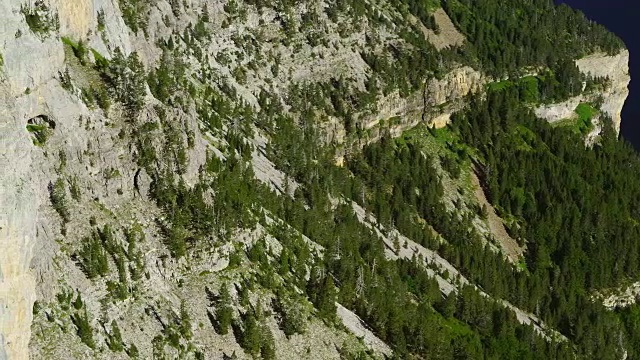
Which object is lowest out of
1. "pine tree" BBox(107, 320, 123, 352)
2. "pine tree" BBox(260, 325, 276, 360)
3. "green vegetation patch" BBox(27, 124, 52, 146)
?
"pine tree" BBox(260, 325, 276, 360)

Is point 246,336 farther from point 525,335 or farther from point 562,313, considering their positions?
point 562,313

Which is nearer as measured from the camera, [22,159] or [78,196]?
[22,159]

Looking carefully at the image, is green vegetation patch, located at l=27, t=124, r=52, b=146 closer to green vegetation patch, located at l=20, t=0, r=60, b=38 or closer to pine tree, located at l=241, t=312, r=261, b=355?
green vegetation patch, located at l=20, t=0, r=60, b=38

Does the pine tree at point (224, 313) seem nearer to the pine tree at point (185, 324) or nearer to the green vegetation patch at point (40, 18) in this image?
the pine tree at point (185, 324)

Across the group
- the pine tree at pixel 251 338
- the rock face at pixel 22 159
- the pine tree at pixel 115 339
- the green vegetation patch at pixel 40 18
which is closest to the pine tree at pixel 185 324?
the pine tree at pixel 251 338

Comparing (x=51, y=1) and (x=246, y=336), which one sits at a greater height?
(x=51, y=1)

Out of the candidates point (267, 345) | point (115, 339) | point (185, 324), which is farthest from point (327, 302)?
point (115, 339)

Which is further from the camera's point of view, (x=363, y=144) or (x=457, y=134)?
(x=457, y=134)

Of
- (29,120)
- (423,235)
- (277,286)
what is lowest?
(423,235)

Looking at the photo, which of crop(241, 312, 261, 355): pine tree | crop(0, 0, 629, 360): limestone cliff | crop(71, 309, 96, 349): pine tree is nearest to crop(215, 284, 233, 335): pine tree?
crop(0, 0, 629, 360): limestone cliff

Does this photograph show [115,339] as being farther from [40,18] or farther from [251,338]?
[40,18]

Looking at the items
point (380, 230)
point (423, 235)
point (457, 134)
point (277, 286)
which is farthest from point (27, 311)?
point (457, 134)
